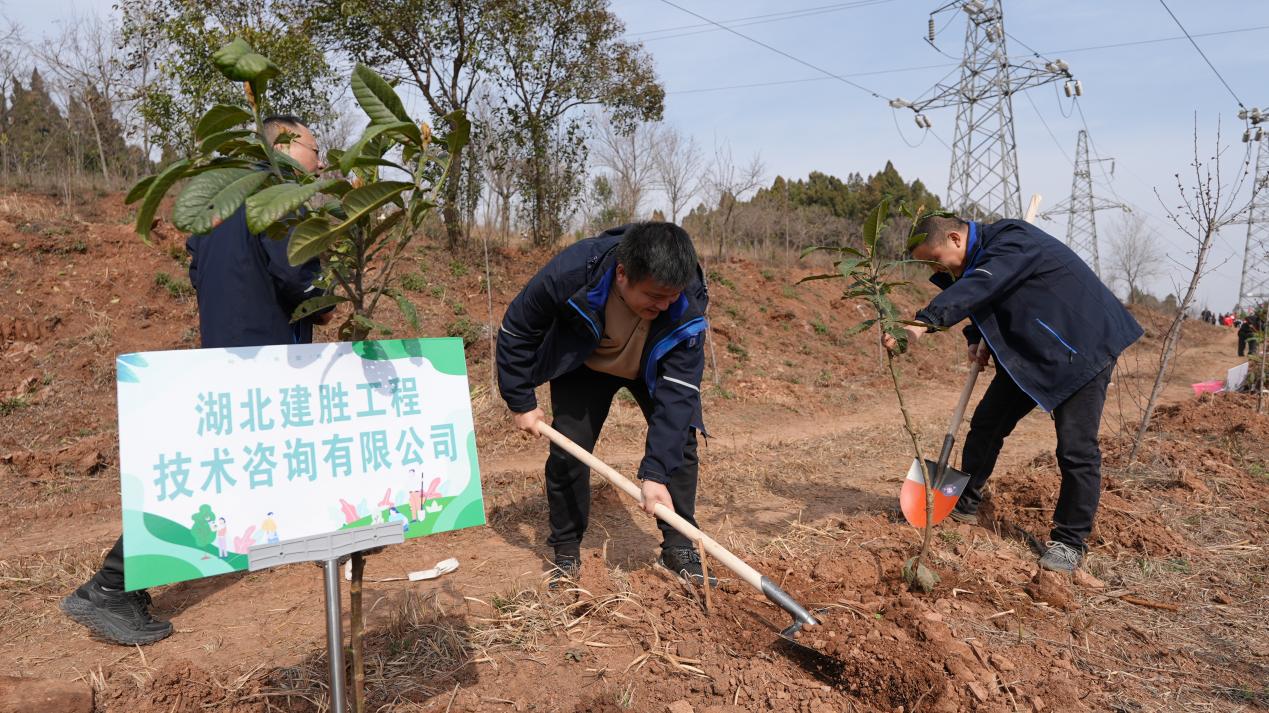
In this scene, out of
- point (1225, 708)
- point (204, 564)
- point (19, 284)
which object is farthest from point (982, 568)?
point (19, 284)

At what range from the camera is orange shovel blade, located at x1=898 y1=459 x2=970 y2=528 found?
11.8ft

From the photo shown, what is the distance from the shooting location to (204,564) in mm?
1636

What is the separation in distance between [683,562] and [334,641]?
5.50ft

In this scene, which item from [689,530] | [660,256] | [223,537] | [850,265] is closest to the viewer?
[223,537]

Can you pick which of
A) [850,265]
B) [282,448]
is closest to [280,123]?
[282,448]

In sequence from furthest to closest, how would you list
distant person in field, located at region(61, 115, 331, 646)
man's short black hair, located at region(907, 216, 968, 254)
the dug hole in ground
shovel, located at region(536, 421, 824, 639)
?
man's short black hair, located at region(907, 216, 968, 254)
distant person in field, located at region(61, 115, 331, 646)
shovel, located at region(536, 421, 824, 639)
the dug hole in ground

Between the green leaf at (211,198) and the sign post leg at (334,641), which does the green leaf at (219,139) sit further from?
the sign post leg at (334,641)

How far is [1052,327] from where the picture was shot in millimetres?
3373

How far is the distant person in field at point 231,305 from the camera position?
265cm

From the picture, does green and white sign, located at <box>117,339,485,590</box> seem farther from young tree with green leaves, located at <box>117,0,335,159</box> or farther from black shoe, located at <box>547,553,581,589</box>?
young tree with green leaves, located at <box>117,0,335,159</box>

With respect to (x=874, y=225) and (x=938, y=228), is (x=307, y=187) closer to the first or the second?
(x=874, y=225)

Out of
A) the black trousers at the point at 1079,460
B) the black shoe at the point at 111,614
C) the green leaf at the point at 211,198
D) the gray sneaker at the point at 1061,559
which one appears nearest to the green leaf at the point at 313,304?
the green leaf at the point at 211,198

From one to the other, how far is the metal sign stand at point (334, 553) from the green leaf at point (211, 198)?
2.30 feet

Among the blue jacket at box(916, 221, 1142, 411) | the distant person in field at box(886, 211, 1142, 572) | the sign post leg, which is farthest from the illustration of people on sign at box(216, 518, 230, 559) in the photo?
the blue jacket at box(916, 221, 1142, 411)
